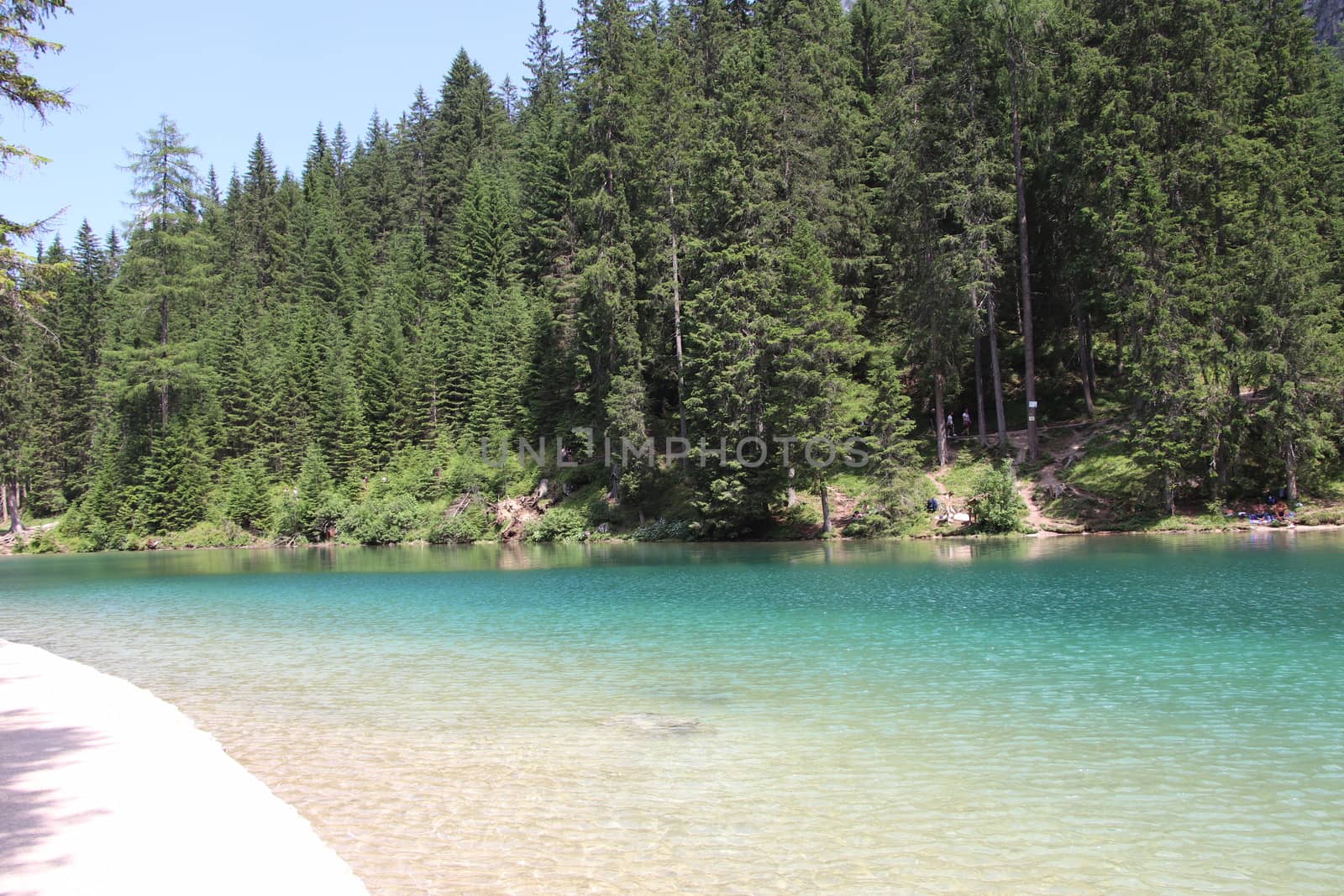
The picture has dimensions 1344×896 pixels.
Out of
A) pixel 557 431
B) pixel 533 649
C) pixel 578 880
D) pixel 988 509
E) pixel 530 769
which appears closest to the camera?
pixel 578 880

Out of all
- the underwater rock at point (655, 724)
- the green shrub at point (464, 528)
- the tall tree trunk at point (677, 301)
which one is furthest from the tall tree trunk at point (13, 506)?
the underwater rock at point (655, 724)

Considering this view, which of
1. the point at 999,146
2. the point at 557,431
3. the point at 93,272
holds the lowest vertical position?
the point at 557,431

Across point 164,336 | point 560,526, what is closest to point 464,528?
point 560,526

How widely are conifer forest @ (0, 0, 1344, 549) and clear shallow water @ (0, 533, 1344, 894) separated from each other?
14.5 metres

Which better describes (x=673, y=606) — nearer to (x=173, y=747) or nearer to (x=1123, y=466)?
(x=173, y=747)

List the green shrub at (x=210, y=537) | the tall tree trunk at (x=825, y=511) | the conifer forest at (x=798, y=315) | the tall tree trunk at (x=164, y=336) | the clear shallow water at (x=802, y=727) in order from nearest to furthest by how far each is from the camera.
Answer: the clear shallow water at (x=802, y=727) < the conifer forest at (x=798, y=315) < the tall tree trunk at (x=825, y=511) < the green shrub at (x=210, y=537) < the tall tree trunk at (x=164, y=336)

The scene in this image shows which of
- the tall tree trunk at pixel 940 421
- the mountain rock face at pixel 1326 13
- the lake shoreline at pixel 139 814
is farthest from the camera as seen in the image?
the mountain rock face at pixel 1326 13

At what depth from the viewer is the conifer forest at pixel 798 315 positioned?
108ft

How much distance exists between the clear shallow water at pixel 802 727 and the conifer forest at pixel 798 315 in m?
14.5

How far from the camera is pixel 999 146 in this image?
38188 mm

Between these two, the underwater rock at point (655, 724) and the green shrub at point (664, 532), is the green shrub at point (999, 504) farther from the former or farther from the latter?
the underwater rock at point (655, 724)

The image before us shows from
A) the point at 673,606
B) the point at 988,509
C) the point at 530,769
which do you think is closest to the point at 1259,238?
the point at 988,509

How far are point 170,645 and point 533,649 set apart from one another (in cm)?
700

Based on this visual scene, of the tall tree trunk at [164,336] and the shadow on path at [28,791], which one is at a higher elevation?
the tall tree trunk at [164,336]
